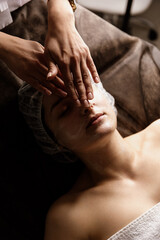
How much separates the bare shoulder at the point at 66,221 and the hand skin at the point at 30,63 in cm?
49

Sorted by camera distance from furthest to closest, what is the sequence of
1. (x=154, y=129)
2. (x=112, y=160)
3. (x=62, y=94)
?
(x=154, y=129) < (x=112, y=160) < (x=62, y=94)

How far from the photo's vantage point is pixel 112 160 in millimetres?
1422

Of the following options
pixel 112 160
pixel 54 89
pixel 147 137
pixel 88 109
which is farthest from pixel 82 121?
pixel 147 137

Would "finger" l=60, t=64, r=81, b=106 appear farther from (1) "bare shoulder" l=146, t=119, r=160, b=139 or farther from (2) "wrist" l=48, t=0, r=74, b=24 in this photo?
(1) "bare shoulder" l=146, t=119, r=160, b=139

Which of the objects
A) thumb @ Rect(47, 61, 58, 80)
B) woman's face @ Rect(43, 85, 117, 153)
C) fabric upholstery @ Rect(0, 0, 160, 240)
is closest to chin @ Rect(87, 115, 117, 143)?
woman's face @ Rect(43, 85, 117, 153)

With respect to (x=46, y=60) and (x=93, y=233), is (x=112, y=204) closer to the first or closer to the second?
(x=93, y=233)

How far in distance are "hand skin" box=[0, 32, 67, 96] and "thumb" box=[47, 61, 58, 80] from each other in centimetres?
1

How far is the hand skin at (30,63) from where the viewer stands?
1.17 metres

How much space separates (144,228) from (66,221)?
32 centimetres

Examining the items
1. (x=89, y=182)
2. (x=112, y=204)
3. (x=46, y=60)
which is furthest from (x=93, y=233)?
(x=46, y=60)

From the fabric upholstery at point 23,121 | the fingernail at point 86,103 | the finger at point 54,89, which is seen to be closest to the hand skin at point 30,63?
the finger at point 54,89

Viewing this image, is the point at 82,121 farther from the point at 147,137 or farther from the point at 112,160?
the point at 147,137

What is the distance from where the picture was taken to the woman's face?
1.24m

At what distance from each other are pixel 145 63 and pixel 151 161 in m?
0.55
